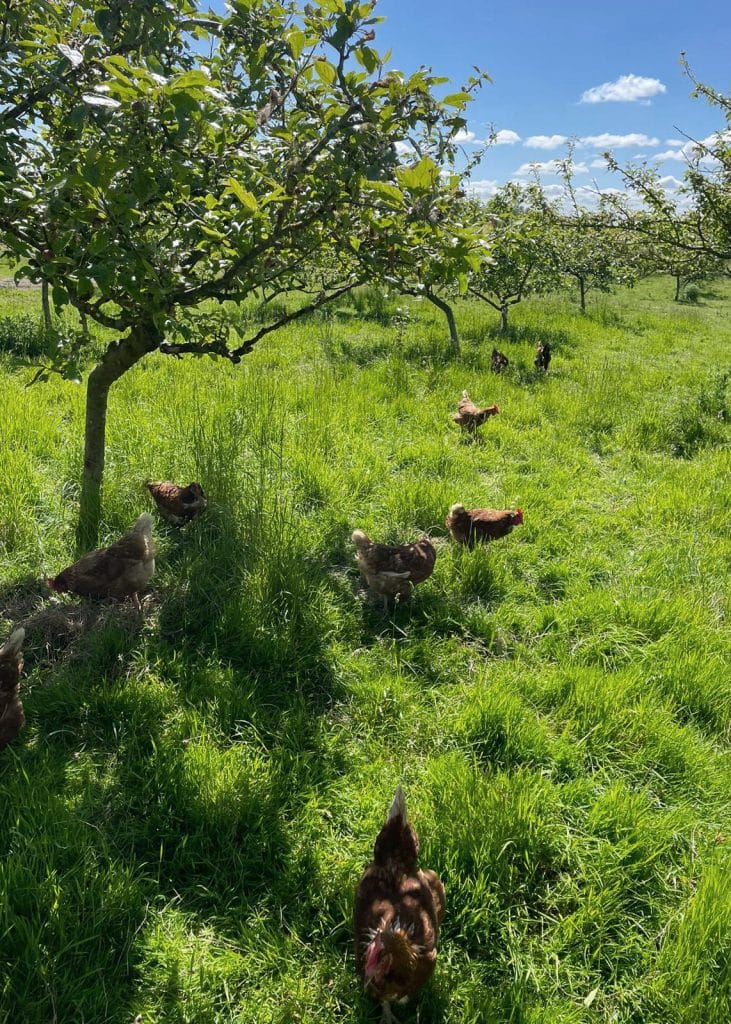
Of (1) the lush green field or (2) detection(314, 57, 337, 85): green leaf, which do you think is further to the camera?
(2) detection(314, 57, 337, 85): green leaf

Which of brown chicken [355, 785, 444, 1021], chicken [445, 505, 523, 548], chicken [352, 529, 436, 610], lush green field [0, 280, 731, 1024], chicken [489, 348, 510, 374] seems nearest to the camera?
brown chicken [355, 785, 444, 1021]

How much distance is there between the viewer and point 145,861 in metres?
2.19

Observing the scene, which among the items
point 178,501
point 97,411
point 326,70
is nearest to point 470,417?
point 178,501

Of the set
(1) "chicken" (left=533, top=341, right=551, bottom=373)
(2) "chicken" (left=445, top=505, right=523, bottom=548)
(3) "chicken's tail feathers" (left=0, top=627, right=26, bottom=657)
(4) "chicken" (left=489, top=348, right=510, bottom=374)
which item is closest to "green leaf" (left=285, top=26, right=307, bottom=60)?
(3) "chicken's tail feathers" (left=0, top=627, right=26, bottom=657)

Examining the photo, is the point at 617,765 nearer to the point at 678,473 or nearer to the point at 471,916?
the point at 471,916

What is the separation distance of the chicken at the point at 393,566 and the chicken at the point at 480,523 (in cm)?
64

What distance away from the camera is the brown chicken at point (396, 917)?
1.73 meters

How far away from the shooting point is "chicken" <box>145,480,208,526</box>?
13.7 feet

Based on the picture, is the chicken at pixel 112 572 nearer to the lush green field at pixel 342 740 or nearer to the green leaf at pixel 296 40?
the lush green field at pixel 342 740

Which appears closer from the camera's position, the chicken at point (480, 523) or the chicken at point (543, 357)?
the chicken at point (480, 523)

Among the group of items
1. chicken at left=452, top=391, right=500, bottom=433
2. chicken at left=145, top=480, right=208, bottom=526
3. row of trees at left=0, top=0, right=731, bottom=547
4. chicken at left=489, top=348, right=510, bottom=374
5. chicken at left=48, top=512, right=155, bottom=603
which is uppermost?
row of trees at left=0, top=0, right=731, bottom=547

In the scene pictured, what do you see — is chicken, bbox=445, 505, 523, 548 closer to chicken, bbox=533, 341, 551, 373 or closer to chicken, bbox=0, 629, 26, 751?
chicken, bbox=0, 629, 26, 751

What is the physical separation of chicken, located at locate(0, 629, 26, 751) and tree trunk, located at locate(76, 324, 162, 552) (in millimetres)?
1369

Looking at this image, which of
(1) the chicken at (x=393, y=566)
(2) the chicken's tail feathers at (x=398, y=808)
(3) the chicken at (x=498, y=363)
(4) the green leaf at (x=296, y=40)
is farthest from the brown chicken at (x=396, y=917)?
(3) the chicken at (x=498, y=363)
